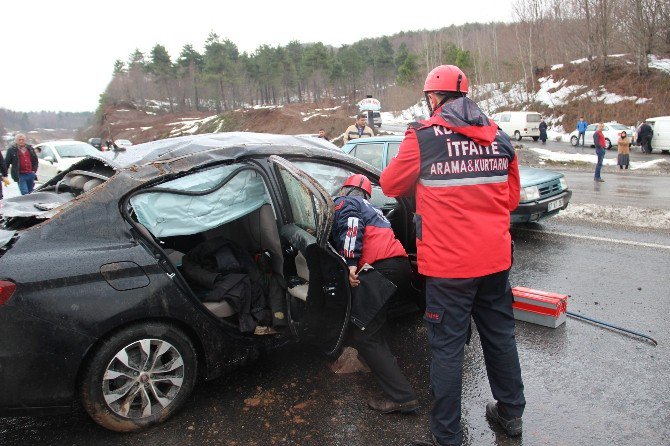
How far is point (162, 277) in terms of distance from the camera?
2906 mm

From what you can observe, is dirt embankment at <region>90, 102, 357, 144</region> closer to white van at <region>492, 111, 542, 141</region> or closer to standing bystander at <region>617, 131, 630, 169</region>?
white van at <region>492, 111, 542, 141</region>

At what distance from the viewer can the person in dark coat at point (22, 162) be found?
37.2ft

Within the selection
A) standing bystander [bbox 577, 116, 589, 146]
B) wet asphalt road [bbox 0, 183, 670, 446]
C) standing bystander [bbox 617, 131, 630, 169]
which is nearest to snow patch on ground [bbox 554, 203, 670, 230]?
wet asphalt road [bbox 0, 183, 670, 446]

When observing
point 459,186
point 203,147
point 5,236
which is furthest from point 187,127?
point 459,186

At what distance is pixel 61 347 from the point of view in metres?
2.59

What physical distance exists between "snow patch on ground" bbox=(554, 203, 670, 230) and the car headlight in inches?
62.1

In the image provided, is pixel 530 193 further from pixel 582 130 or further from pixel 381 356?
pixel 582 130

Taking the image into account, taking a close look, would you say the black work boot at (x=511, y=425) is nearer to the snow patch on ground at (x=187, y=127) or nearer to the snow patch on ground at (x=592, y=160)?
the snow patch on ground at (x=592, y=160)

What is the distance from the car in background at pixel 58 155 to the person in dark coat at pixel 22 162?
3683mm

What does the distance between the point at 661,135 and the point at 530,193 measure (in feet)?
65.3

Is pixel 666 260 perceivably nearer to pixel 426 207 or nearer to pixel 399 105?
pixel 426 207

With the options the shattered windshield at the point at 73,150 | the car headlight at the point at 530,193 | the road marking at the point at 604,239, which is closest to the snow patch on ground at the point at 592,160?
the road marking at the point at 604,239

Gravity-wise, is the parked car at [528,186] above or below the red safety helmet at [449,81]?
below

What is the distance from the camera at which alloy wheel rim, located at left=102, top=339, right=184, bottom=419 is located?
9.10ft
